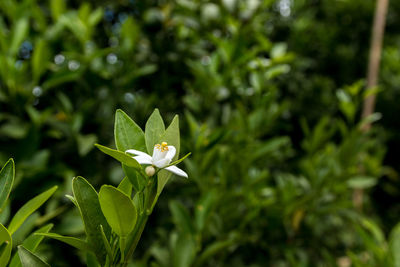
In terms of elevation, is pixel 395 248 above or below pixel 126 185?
below

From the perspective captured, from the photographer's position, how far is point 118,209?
474 millimetres

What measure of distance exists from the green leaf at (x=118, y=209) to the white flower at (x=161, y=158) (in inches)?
2.0

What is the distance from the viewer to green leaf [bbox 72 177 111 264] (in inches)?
20.1

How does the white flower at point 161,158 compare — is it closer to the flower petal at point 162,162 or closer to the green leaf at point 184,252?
the flower petal at point 162,162

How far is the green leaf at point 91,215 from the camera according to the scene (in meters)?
0.51

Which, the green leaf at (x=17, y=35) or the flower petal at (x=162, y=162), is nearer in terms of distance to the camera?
the flower petal at (x=162, y=162)

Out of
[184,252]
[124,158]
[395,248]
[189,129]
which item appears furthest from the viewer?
[189,129]

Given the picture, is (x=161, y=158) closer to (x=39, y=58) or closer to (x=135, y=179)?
(x=135, y=179)

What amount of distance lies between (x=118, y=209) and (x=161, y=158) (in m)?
0.08

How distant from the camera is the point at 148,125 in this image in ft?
1.75

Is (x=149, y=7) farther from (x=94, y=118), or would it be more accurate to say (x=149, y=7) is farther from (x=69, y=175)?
(x=69, y=175)

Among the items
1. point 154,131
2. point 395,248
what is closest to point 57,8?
point 154,131

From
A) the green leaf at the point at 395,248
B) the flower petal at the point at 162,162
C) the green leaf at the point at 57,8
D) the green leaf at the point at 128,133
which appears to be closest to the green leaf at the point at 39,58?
the green leaf at the point at 57,8

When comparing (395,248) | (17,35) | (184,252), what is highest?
(17,35)
